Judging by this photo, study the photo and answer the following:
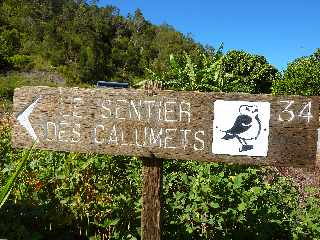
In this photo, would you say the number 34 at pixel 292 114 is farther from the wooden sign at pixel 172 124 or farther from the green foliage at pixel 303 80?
the green foliage at pixel 303 80

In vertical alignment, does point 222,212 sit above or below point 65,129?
below

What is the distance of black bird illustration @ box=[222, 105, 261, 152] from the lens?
9.53 feet

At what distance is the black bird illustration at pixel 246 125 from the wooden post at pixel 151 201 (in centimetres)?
53

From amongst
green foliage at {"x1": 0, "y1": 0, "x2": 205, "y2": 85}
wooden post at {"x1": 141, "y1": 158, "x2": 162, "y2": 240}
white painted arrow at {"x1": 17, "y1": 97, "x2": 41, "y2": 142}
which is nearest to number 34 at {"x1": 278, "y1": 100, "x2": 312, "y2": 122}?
wooden post at {"x1": 141, "y1": 158, "x2": 162, "y2": 240}

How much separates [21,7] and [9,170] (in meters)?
42.5

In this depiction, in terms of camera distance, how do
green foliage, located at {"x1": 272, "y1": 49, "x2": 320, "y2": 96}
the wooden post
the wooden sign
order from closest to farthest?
the wooden sign → the wooden post → green foliage, located at {"x1": 272, "y1": 49, "x2": 320, "y2": 96}

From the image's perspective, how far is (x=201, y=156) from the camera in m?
2.97

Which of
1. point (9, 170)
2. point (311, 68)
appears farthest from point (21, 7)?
point (9, 170)

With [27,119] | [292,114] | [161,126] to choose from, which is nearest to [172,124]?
[161,126]

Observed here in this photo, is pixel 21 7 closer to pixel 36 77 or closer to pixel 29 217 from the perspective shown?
pixel 36 77

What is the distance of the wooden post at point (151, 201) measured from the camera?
124 inches

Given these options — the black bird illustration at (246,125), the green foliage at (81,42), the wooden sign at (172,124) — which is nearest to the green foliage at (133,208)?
the wooden sign at (172,124)

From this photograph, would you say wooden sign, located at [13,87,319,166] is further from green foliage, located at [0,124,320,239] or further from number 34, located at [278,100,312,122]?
green foliage, located at [0,124,320,239]

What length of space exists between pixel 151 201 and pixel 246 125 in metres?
0.77
